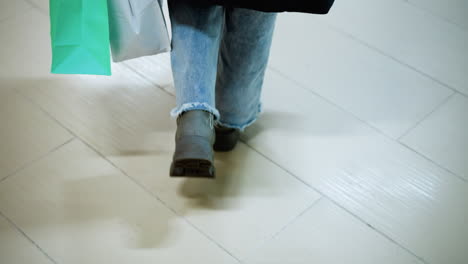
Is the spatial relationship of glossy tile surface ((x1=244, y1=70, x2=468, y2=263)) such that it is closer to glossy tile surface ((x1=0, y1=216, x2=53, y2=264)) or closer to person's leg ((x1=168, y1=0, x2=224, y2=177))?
person's leg ((x1=168, y1=0, x2=224, y2=177))

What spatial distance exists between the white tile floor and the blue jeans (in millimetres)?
184

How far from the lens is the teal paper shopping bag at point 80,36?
1.04 meters

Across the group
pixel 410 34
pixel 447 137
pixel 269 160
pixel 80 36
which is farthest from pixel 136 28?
pixel 410 34

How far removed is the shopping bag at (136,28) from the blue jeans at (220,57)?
3cm

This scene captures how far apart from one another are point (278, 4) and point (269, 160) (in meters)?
0.48

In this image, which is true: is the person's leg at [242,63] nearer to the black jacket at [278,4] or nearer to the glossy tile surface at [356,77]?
the black jacket at [278,4]

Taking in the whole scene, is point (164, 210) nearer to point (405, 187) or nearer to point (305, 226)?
point (305, 226)

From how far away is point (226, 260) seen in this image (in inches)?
48.1

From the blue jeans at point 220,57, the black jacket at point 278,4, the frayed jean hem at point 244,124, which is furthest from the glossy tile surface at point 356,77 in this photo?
the black jacket at point 278,4

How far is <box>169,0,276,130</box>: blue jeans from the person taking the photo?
3.61 ft

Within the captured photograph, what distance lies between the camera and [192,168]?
1.13 m

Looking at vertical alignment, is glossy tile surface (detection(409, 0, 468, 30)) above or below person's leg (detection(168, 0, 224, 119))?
below

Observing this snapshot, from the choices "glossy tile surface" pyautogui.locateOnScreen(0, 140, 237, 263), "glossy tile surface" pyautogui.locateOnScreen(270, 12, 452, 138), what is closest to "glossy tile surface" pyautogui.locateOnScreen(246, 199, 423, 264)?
"glossy tile surface" pyautogui.locateOnScreen(0, 140, 237, 263)

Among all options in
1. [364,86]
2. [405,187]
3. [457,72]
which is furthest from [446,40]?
[405,187]
